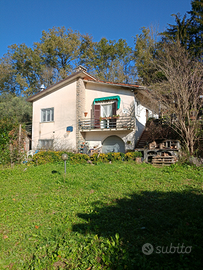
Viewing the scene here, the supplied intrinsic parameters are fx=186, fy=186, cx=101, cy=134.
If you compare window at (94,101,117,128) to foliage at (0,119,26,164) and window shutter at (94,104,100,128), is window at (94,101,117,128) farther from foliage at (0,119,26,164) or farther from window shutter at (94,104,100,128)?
foliage at (0,119,26,164)

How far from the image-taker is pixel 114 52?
88.2 feet

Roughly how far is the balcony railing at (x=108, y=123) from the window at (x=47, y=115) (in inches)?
133

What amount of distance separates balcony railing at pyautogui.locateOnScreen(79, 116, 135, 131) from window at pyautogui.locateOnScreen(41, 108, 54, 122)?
3.39 meters

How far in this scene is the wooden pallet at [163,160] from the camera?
9.41 metres

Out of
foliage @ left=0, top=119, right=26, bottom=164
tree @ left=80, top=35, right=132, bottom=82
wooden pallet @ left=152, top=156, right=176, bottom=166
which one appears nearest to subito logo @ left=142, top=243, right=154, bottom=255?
wooden pallet @ left=152, top=156, right=176, bottom=166

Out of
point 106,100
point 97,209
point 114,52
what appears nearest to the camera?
point 97,209

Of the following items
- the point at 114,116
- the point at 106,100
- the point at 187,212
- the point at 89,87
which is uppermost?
the point at 89,87

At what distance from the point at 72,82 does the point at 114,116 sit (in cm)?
513

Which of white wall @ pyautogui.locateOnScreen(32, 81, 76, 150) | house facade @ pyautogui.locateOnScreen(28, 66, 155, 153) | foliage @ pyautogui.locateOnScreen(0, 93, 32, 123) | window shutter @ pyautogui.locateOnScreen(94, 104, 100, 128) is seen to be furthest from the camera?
foliage @ pyautogui.locateOnScreen(0, 93, 32, 123)

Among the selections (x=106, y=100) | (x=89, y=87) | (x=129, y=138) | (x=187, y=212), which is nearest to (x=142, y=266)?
(x=187, y=212)

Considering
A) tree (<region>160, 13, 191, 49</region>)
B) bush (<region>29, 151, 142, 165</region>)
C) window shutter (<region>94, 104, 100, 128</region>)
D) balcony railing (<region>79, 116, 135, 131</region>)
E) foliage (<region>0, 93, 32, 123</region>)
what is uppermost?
tree (<region>160, 13, 191, 49</region>)

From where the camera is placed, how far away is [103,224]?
3.90 m

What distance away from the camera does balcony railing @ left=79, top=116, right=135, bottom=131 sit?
1346cm

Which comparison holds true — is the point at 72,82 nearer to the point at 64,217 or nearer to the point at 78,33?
the point at 64,217
